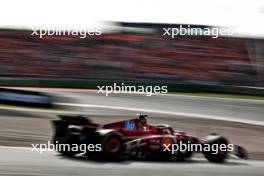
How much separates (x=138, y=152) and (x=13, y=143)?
1.07 meters

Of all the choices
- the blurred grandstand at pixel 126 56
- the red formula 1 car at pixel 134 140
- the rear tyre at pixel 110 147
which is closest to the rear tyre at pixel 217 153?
the red formula 1 car at pixel 134 140

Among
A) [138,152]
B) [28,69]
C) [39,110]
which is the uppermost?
[28,69]

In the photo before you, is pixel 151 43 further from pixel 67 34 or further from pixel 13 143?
pixel 13 143

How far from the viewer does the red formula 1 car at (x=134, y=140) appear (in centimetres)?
441

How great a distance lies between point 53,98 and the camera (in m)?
4.46

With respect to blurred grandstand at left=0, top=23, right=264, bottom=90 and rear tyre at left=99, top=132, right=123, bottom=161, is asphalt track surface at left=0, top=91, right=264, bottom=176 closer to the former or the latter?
rear tyre at left=99, top=132, right=123, bottom=161

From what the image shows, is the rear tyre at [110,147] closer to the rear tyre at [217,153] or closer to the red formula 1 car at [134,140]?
the red formula 1 car at [134,140]

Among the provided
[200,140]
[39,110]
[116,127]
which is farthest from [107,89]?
[200,140]

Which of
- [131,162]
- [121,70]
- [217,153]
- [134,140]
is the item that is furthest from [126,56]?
[217,153]

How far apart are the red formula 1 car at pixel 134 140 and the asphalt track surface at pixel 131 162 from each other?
0.07m

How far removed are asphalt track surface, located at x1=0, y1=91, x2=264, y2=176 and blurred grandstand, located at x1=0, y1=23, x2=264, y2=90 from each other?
0.20 m

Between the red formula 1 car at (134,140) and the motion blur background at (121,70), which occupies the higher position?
the motion blur background at (121,70)

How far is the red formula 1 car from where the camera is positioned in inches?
173

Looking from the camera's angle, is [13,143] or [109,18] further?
[13,143]
